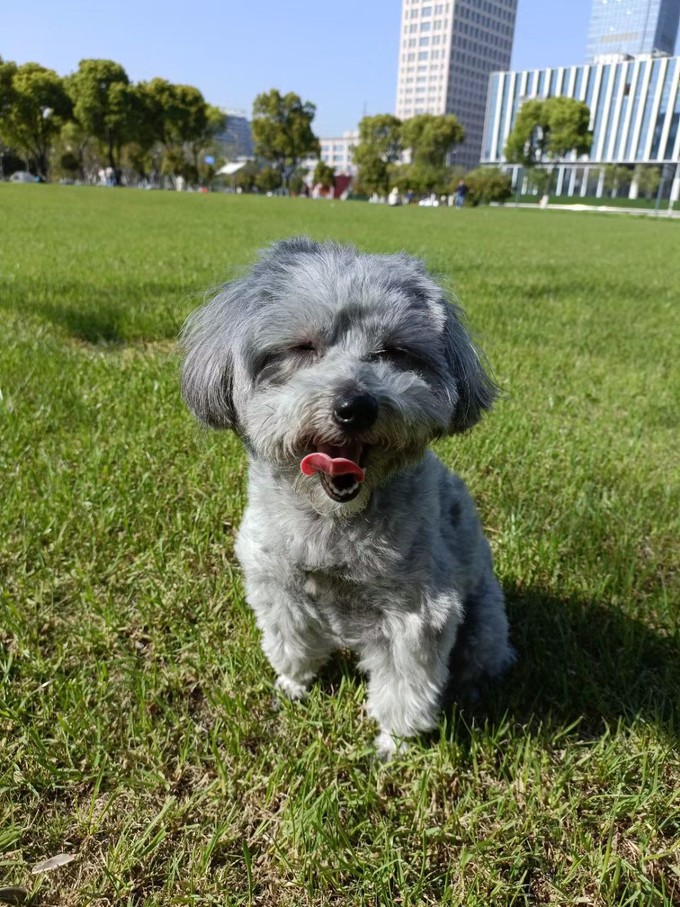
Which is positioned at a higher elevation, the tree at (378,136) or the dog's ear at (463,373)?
the tree at (378,136)

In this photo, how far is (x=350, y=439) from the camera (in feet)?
5.94

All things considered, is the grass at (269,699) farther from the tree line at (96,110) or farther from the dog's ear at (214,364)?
the tree line at (96,110)

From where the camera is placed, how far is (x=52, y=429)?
3.98 metres

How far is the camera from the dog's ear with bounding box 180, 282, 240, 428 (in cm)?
207

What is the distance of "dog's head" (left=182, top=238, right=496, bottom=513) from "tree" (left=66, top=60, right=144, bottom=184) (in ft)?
223

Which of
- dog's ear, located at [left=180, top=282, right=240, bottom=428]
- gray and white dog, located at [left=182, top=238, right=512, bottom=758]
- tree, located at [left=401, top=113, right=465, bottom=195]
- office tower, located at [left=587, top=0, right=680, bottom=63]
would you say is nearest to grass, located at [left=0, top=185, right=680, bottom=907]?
gray and white dog, located at [left=182, top=238, right=512, bottom=758]

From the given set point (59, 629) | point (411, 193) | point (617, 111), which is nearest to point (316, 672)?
point (59, 629)

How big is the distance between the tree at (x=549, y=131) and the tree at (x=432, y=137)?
24.9 feet

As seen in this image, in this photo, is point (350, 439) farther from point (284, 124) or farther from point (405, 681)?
point (284, 124)

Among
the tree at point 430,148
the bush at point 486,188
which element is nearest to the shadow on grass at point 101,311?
the bush at point 486,188

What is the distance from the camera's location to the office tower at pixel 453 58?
143 m

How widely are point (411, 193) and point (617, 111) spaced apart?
6332cm

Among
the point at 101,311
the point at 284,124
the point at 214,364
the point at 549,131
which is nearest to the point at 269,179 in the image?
the point at 284,124

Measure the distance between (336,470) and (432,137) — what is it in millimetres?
85624
